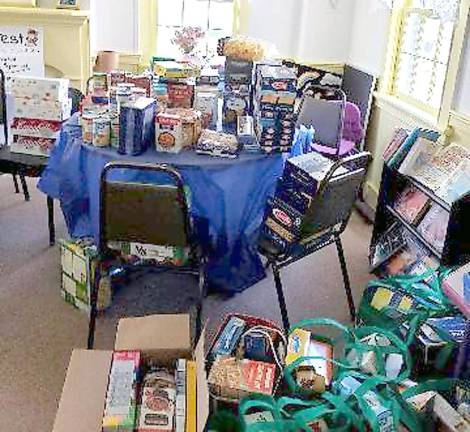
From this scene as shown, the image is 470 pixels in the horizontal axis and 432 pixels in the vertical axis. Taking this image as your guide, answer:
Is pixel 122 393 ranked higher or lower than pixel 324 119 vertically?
lower

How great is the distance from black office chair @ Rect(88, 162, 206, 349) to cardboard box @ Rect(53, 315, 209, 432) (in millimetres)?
435

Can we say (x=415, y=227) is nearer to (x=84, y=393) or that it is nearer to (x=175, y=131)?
(x=175, y=131)

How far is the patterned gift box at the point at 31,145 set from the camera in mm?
3170

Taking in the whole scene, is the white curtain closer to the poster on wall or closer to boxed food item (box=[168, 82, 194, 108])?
boxed food item (box=[168, 82, 194, 108])

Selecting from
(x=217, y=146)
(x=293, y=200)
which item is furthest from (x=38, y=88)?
(x=293, y=200)

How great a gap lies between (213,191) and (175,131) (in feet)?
0.93

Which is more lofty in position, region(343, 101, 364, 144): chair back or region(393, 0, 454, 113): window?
region(393, 0, 454, 113): window

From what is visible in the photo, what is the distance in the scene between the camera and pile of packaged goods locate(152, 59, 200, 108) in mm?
2785

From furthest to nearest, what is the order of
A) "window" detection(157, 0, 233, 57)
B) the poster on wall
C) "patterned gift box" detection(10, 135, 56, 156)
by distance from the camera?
1. "window" detection(157, 0, 233, 57)
2. the poster on wall
3. "patterned gift box" detection(10, 135, 56, 156)

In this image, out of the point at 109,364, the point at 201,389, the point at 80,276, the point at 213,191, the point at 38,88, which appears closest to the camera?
the point at 201,389

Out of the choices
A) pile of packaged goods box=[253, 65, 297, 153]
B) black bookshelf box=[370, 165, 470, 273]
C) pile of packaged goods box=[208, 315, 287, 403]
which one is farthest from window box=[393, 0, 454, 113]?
pile of packaged goods box=[208, 315, 287, 403]

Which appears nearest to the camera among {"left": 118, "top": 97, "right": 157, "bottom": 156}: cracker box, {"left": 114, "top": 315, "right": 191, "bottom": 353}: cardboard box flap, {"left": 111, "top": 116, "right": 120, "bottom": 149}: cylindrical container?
{"left": 114, "top": 315, "right": 191, "bottom": 353}: cardboard box flap

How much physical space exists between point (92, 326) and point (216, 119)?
3.53 feet

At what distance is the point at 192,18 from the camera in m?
4.67
